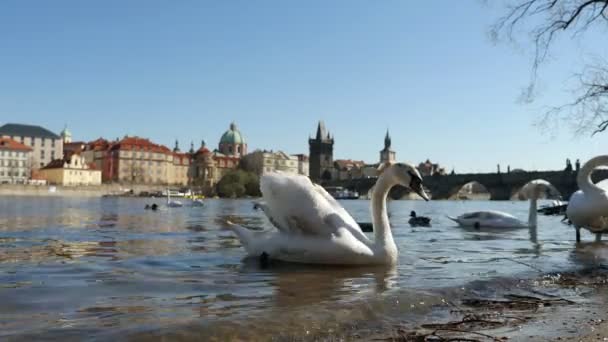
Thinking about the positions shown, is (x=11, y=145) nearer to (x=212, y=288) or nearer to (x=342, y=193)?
(x=342, y=193)

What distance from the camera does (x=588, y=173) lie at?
11703 millimetres

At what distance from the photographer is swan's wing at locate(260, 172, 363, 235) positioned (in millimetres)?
7637

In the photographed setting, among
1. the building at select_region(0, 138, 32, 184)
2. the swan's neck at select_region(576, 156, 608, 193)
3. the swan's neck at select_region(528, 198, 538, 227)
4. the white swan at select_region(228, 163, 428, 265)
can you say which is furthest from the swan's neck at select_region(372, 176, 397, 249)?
Result: the building at select_region(0, 138, 32, 184)

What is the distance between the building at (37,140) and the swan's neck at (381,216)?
144703mm

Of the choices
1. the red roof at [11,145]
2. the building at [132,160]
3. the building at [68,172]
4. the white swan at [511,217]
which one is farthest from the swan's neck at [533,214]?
the building at [132,160]

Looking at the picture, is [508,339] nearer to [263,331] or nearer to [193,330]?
[263,331]

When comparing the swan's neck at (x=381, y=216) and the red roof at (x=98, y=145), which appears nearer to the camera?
the swan's neck at (x=381, y=216)

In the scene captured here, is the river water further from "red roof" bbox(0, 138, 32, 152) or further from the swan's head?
"red roof" bbox(0, 138, 32, 152)

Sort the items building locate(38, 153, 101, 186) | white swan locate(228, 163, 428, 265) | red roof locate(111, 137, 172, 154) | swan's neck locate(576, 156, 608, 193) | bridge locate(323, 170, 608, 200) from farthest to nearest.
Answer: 1. red roof locate(111, 137, 172, 154)
2. building locate(38, 153, 101, 186)
3. bridge locate(323, 170, 608, 200)
4. swan's neck locate(576, 156, 608, 193)
5. white swan locate(228, 163, 428, 265)

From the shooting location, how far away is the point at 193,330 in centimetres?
415

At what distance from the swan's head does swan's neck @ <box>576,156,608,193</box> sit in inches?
194

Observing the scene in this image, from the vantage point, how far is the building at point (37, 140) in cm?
14075

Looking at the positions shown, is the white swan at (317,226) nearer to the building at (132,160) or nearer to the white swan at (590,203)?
the white swan at (590,203)

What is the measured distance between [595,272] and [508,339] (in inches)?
163
